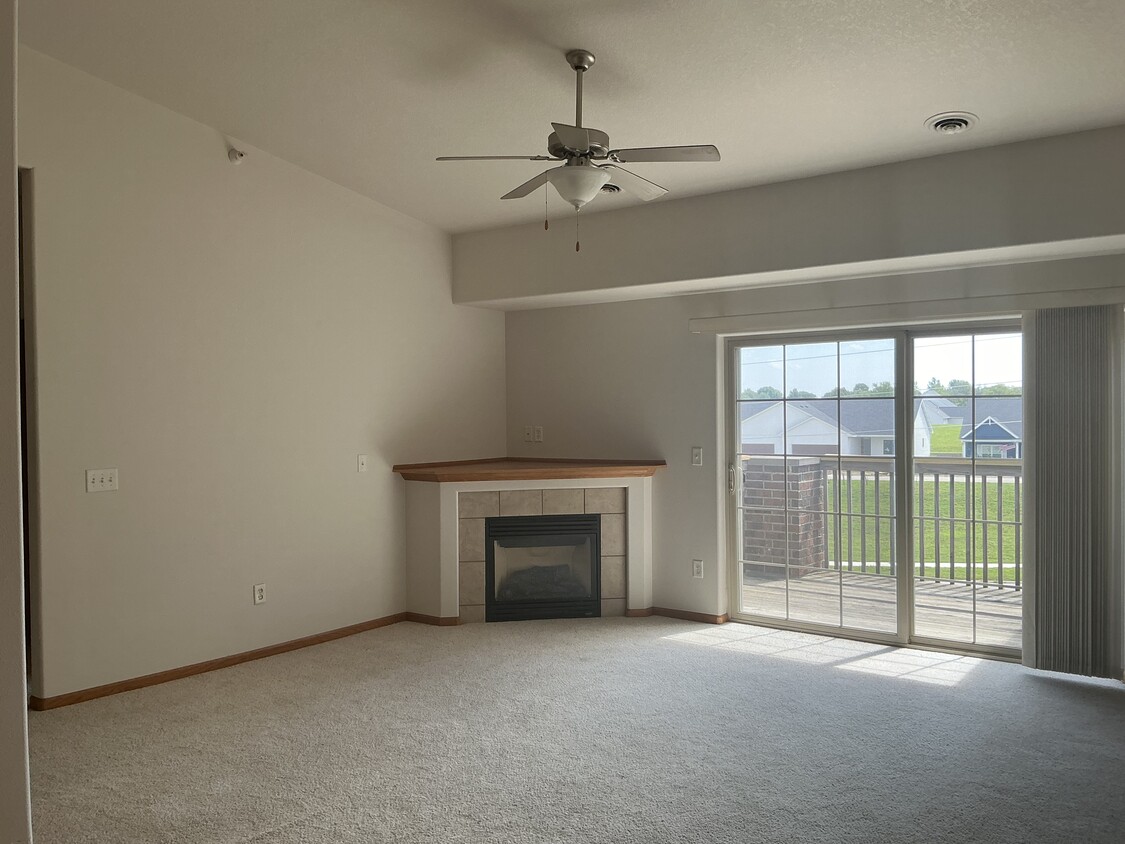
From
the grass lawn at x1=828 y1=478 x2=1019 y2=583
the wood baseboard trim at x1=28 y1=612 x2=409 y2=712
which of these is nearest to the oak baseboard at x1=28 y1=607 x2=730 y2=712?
the wood baseboard trim at x1=28 y1=612 x2=409 y2=712

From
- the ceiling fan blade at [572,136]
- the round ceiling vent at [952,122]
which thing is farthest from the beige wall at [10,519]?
the round ceiling vent at [952,122]

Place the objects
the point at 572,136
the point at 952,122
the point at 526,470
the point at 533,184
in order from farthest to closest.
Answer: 1. the point at 526,470
2. the point at 952,122
3. the point at 533,184
4. the point at 572,136

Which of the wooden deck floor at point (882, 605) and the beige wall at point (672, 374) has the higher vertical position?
the beige wall at point (672, 374)

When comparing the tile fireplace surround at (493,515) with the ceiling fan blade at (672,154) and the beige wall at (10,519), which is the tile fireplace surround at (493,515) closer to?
the ceiling fan blade at (672,154)

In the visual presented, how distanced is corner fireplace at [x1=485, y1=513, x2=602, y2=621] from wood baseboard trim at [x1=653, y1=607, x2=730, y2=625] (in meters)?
0.41

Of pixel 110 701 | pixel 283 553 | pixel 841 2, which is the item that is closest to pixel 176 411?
pixel 283 553

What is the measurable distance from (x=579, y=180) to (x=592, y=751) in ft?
7.04

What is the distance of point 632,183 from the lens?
10.7 ft

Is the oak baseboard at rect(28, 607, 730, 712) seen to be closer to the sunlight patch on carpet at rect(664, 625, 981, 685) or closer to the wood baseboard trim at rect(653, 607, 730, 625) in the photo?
the wood baseboard trim at rect(653, 607, 730, 625)

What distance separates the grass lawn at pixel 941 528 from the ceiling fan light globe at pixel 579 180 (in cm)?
261

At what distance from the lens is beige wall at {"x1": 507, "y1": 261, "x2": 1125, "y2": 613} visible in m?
4.43

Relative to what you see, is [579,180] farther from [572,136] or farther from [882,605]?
[882,605]

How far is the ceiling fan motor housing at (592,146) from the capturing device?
291cm

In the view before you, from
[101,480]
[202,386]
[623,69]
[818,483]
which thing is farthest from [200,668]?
[818,483]
